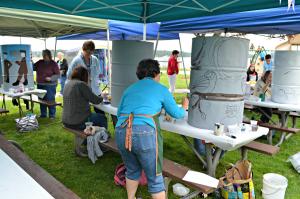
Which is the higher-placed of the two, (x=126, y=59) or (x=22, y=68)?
(x=126, y=59)

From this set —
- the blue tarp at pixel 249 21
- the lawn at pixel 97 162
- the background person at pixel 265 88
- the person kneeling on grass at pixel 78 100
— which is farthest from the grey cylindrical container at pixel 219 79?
the background person at pixel 265 88

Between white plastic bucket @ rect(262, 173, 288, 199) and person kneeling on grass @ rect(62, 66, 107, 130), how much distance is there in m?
2.43

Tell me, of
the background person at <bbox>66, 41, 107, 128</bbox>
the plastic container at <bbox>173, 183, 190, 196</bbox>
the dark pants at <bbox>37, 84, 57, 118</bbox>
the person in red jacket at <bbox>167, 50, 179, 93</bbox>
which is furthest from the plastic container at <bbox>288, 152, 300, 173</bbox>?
the person in red jacket at <bbox>167, 50, 179, 93</bbox>

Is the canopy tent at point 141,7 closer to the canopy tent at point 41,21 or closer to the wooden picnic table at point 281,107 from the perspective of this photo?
the canopy tent at point 41,21

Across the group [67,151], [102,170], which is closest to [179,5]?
[102,170]

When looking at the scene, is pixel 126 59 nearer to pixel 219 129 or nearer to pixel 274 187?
pixel 219 129

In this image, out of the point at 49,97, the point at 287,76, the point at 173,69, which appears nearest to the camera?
the point at 287,76

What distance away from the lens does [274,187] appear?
2.95 m

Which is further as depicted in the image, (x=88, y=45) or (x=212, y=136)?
(x=88, y=45)

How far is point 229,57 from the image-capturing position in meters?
2.86

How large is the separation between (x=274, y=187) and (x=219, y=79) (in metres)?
1.28

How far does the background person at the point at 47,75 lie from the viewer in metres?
6.46

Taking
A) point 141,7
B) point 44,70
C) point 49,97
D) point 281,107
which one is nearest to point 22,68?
point 44,70

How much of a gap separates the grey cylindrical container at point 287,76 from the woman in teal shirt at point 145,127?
2.88 m
